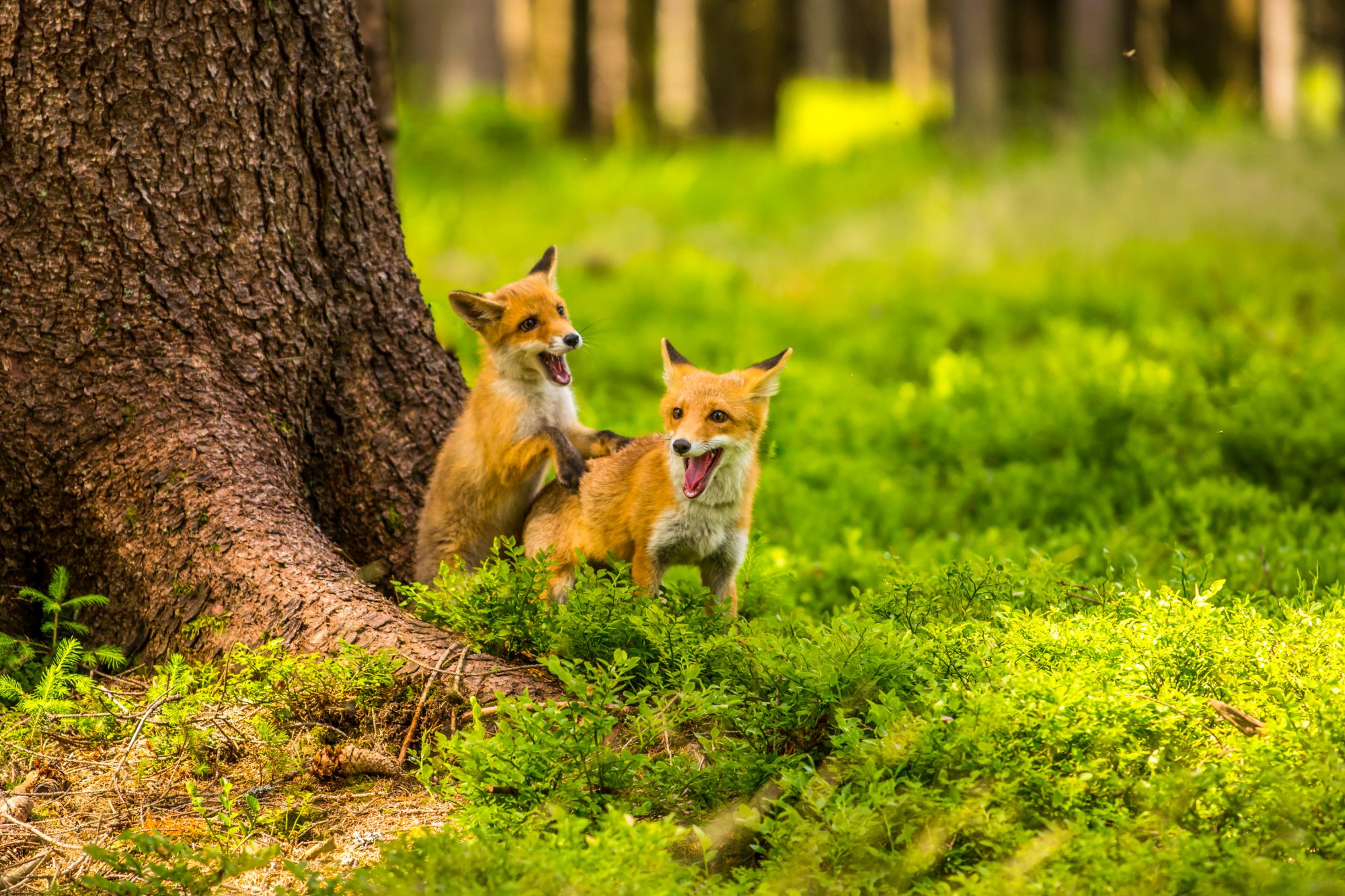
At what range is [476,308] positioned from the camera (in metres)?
5.36

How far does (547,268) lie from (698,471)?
1723 mm

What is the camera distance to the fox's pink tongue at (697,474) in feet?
15.4

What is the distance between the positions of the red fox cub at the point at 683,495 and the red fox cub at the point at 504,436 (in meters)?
0.22

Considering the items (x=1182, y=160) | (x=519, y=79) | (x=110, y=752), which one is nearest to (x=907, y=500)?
(x=110, y=752)

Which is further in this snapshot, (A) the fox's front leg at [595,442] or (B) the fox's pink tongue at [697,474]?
(A) the fox's front leg at [595,442]

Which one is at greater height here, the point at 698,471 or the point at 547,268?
the point at 547,268

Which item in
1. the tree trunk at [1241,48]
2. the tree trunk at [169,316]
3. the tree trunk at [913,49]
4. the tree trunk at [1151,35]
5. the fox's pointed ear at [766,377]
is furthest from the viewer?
the tree trunk at [913,49]

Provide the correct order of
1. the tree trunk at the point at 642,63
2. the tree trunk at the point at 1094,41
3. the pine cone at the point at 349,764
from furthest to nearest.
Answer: the tree trunk at the point at 642,63 → the tree trunk at the point at 1094,41 → the pine cone at the point at 349,764

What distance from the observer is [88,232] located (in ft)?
15.5

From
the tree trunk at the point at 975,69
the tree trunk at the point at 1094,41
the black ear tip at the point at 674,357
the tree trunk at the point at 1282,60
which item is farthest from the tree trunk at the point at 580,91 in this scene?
the black ear tip at the point at 674,357

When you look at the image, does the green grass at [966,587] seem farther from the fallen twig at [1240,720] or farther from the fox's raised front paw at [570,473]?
the fox's raised front paw at [570,473]

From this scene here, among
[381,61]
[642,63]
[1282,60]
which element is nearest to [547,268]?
[381,61]

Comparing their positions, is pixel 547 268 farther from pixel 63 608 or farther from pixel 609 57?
pixel 609 57

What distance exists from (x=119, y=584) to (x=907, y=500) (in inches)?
171
